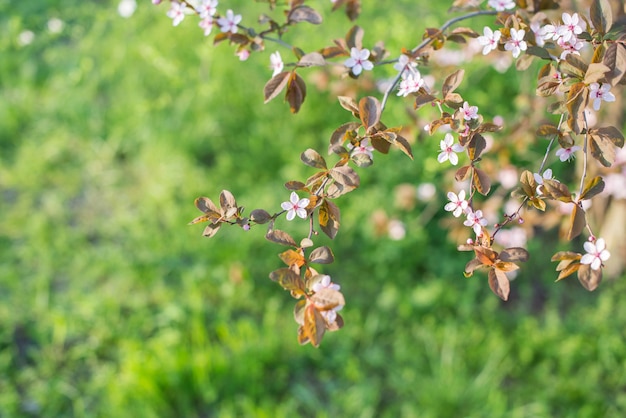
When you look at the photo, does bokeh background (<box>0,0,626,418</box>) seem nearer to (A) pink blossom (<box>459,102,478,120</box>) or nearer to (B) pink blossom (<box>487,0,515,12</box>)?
(B) pink blossom (<box>487,0,515,12</box>)

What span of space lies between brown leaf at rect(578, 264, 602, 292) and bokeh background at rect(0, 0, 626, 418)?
1.33m

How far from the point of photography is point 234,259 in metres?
3.09

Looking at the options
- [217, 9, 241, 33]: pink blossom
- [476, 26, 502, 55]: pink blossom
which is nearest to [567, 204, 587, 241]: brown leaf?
[476, 26, 502, 55]: pink blossom

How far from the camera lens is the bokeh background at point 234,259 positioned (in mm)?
2555

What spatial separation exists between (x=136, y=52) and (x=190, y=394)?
88.8 inches

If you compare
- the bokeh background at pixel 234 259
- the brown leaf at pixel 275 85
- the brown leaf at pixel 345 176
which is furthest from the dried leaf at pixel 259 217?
the bokeh background at pixel 234 259

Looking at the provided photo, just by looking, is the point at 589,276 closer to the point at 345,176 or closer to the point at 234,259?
the point at 345,176

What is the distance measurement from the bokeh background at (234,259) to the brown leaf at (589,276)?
4.36 feet

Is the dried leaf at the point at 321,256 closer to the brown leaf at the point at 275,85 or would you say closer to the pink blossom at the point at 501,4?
the brown leaf at the point at 275,85

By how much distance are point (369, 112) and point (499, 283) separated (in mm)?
369

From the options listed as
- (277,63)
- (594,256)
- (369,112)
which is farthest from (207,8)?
(594,256)

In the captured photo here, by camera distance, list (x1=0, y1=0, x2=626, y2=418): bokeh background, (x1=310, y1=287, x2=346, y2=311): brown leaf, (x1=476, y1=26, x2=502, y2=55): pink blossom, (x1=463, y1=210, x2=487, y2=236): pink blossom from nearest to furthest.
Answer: (x1=310, y1=287, x2=346, y2=311): brown leaf, (x1=463, y1=210, x2=487, y2=236): pink blossom, (x1=476, y1=26, x2=502, y2=55): pink blossom, (x1=0, y1=0, x2=626, y2=418): bokeh background

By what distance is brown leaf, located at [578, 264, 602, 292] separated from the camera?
1109mm

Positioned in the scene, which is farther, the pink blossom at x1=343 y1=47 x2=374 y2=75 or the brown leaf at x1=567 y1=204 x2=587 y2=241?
the pink blossom at x1=343 y1=47 x2=374 y2=75
